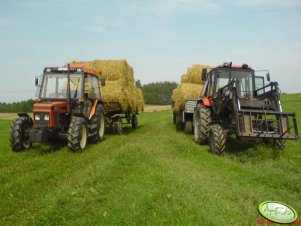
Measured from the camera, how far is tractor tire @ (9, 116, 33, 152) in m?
9.79

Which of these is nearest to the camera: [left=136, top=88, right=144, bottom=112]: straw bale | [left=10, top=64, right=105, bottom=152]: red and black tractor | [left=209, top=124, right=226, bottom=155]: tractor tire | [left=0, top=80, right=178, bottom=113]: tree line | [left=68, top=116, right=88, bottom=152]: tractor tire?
[left=209, top=124, right=226, bottom=155]: tractor tire

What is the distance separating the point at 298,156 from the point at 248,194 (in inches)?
153

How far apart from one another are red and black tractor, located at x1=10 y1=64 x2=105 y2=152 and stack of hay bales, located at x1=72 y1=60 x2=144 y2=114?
1.54 m

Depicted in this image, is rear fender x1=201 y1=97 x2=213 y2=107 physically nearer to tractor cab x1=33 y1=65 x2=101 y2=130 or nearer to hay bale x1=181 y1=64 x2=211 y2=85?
tractor cab x1=33 y1=65 x2=101 y2=130

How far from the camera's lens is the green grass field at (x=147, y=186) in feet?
16.1

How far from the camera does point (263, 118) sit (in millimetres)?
9531

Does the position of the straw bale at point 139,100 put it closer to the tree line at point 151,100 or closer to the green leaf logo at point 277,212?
the green leaf logo at point 277,212

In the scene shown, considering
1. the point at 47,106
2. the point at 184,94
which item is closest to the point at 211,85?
the point at 184,94

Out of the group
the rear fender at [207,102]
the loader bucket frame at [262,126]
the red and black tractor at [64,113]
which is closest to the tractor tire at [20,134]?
the red and black tractor at [64,113]

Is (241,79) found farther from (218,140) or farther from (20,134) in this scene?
(20,134)

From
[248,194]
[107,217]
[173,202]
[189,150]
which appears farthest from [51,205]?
[189,150]

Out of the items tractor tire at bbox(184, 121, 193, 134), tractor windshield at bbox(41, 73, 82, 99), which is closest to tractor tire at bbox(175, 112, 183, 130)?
tractor tire at bbox(184, 121, 193, 134)

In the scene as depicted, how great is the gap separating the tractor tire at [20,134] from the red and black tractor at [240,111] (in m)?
5.07

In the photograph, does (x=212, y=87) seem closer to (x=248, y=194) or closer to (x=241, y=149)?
(x=241, y=149)
